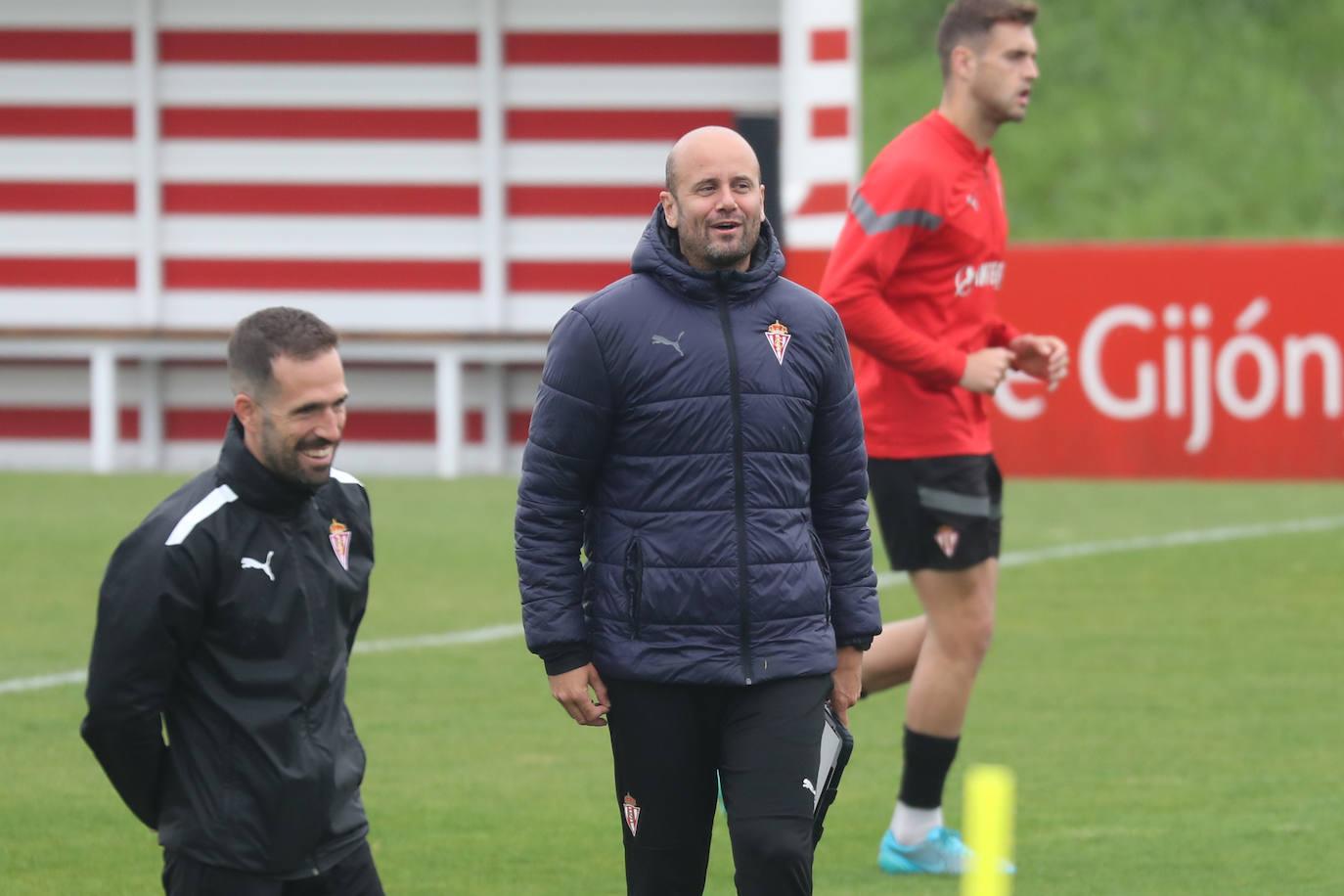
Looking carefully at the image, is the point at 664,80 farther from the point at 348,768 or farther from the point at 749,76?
the point at 348,768

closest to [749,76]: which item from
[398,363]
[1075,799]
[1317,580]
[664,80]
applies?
[664,80]

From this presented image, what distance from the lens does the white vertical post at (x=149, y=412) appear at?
59.5 feet

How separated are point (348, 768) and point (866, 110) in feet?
105

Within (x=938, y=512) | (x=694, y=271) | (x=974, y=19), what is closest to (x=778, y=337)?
(x=694, y=271)

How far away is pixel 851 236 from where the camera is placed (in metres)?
6.73

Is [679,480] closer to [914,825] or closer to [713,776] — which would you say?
[713,776]

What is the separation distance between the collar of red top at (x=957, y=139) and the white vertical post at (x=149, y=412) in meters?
12.0

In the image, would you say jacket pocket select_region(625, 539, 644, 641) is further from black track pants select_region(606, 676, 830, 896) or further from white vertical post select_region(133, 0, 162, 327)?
white vertical post select_region(133, 0, 162, 327)

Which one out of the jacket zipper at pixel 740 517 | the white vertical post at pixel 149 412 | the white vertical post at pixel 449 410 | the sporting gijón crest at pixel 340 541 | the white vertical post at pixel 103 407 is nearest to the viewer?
the sporting gijón crest at pixel 340 541

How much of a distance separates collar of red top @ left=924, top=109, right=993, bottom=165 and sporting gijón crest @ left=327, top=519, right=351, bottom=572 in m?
2.79

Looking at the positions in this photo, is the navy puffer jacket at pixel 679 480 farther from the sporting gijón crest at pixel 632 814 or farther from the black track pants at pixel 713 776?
the sporting gijón crest at pixel 632 814

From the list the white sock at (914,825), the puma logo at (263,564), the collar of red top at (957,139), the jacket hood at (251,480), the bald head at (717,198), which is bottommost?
the white sock at (914,825)

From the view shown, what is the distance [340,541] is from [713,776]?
95 centimetres

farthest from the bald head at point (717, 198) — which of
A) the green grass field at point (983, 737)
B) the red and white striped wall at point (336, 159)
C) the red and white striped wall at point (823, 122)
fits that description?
the red and white striped wall at point (336, 159)
